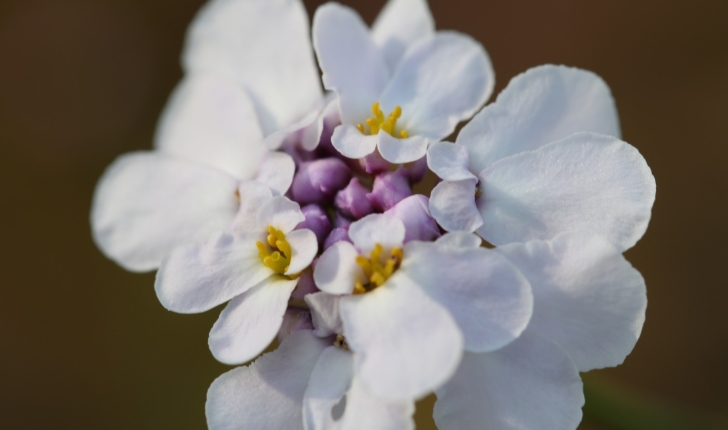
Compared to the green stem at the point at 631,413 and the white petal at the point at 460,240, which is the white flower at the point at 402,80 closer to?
the white petal at the point at 460,240

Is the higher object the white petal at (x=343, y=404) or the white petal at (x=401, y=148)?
the white petal at (x=401, y=148)

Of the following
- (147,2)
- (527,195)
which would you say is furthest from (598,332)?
(147,2)

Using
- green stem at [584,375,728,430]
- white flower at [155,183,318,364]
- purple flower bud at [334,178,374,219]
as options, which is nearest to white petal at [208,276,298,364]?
white flower at [155,183,318,364]

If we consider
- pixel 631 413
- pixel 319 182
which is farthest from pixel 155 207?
pixel 631 413

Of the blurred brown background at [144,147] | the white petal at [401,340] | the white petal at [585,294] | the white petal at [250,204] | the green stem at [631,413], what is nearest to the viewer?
the white petal at [401,340]

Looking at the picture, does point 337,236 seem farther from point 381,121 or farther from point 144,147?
point 144,147

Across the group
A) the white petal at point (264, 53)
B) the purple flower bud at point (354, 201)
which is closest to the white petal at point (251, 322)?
the purple flower bud at point (354, 201)

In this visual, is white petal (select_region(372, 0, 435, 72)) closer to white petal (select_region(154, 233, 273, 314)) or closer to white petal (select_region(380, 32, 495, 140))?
white petal (select_region(380, 32, 495, 140))
